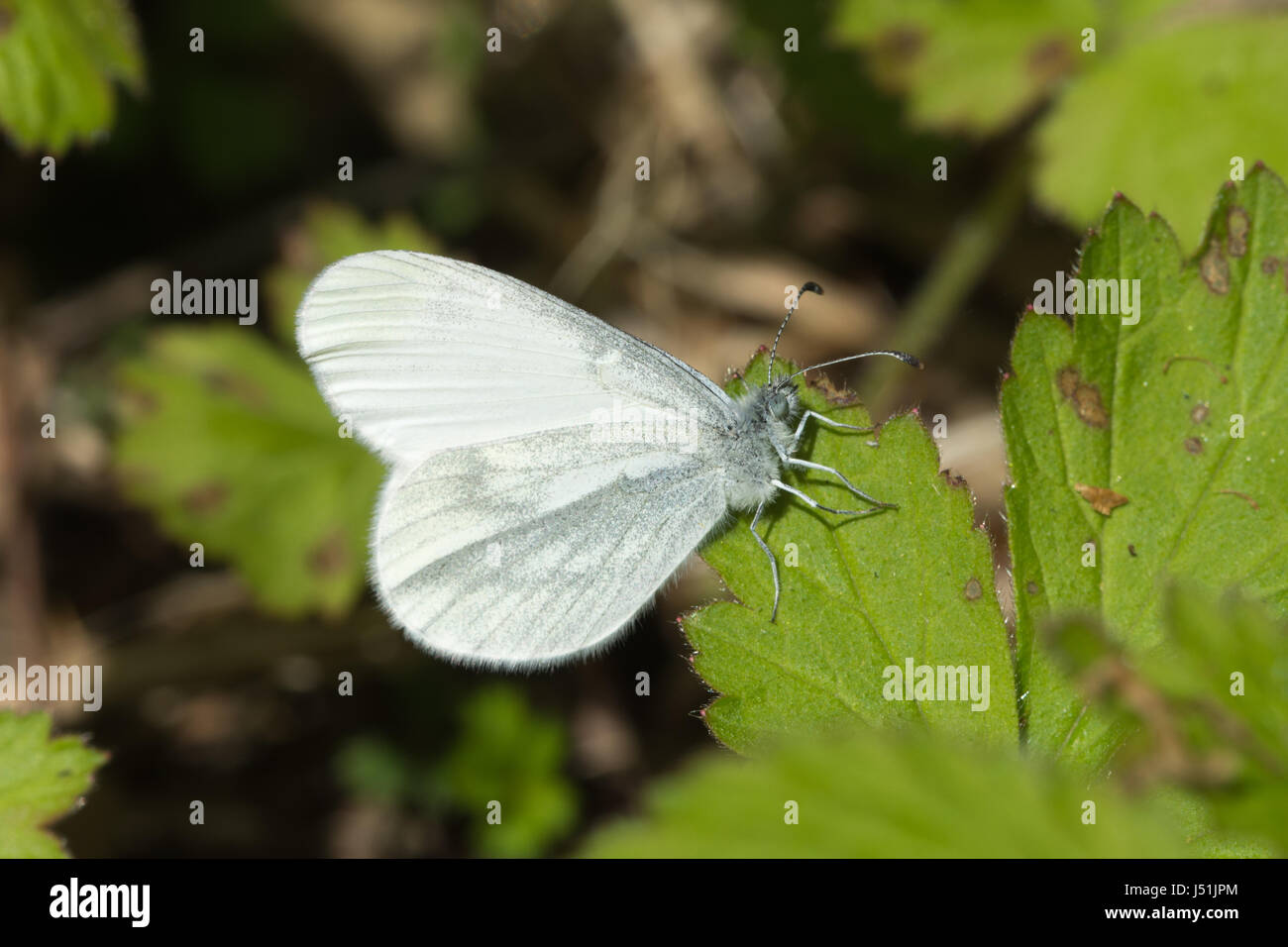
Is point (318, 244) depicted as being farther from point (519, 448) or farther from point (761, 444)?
point (761, 444)

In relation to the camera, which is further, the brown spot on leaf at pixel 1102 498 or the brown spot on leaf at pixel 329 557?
the brown spot on leaf at pixel 329 557

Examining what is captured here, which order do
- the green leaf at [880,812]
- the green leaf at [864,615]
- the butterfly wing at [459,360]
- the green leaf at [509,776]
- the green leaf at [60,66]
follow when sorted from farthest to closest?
the green leaf at [509,776]
the green leaf at [60,66]
the butterfly wing at [459,360]
the green leaf at [864,615]
the green leaf at [880,812]

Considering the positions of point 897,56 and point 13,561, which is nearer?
point 897,56

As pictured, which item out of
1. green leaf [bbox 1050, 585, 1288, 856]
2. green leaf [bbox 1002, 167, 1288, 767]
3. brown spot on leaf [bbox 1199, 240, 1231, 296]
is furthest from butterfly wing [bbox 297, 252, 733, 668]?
green leaf [bbox 1050, 585, 1288, 856]

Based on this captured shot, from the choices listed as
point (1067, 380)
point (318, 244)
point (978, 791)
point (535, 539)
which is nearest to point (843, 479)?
point (1067, 380)

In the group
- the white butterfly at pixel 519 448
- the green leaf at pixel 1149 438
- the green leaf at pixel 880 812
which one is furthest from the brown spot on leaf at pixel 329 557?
the green leaf at pixel 880 812

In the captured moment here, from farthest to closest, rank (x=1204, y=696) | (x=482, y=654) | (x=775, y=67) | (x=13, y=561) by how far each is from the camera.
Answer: (x=775, y=67), (x=13, y=561), (x=482, y=654), (x=1204, y=696)

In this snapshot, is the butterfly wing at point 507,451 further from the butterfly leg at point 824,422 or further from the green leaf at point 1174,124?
the green leaf at point 1174,124
